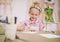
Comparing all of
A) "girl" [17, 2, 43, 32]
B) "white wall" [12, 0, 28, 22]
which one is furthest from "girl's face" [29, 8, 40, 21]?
"white wall" [12, 0, 28, 22]

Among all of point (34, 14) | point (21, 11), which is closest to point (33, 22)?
point (34, 14)

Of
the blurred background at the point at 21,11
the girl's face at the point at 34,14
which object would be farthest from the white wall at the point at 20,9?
the girl's face at the point at 34,14

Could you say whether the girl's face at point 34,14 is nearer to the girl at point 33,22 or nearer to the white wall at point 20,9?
the girl at point 33,22

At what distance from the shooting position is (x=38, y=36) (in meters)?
1.60

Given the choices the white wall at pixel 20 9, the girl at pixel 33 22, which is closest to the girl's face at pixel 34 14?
the girl at pixel 33 22

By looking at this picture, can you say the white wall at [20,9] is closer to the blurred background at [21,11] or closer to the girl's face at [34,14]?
the blurred background at [21,11]

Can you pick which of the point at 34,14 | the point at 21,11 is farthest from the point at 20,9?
the point at 34,14

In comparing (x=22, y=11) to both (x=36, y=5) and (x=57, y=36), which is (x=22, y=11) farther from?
(x=57, y=36)

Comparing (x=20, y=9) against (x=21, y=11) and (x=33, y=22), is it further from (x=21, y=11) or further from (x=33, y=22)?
(x=33, y=22)

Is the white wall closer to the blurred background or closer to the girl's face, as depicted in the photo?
the blurred background

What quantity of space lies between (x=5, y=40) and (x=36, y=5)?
641 millimetres

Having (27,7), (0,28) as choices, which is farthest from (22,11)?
(0,28)

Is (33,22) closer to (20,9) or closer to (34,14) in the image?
(34,14)

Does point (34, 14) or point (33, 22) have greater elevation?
point (34, 14)
